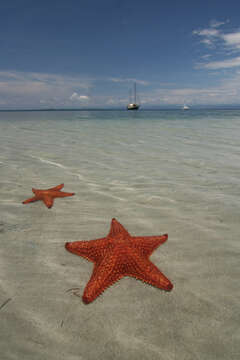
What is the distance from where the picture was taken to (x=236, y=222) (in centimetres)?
295

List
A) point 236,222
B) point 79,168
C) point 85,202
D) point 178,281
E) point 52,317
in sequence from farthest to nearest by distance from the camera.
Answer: point 79,168, point 85,202, point 236,222, point 178,281, point 52,317

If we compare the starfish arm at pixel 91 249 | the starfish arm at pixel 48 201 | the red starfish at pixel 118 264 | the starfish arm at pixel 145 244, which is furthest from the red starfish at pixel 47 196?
the starfish arm at pixel 145 244

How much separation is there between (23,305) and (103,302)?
27.1 inches

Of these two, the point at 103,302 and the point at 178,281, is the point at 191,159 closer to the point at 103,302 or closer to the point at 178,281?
the point at 178,281

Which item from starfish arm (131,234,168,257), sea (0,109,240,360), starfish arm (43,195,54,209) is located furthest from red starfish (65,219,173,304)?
starfish arm (43,195,54,209)

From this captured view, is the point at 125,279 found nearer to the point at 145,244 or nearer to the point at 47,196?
the point at 145,244

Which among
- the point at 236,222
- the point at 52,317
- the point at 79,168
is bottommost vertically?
the point at 52,317

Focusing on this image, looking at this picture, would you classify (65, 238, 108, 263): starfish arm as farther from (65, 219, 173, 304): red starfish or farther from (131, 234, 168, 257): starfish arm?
(131, 234, 168, 257): starfish arm

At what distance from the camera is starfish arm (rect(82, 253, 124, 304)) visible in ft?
5.35

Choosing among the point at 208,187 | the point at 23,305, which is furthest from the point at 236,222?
the point at 23,305

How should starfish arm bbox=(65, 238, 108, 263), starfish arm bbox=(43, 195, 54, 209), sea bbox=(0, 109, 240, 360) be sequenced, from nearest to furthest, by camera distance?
sea bbox=(0, 109, 240, 360), starfish arm bbox=(65, 238, 108, 263), starfish arm bbox=(43, 195, 54, 209)

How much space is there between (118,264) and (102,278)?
0.60ft

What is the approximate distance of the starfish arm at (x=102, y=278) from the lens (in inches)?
64.2

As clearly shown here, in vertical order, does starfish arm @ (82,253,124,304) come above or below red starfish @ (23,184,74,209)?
below
